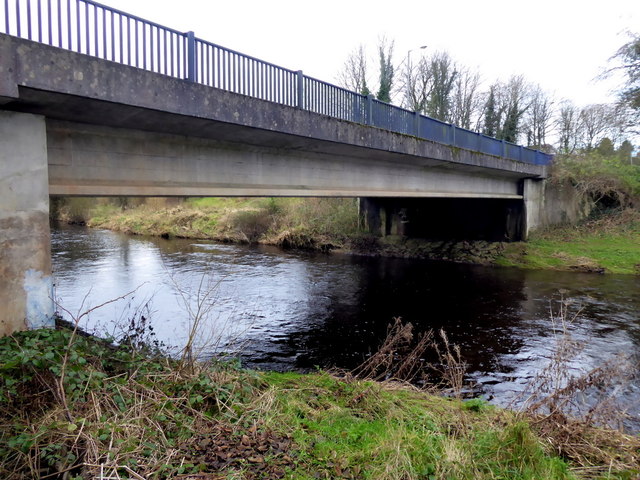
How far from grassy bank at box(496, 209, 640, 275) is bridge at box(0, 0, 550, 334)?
9.71 m

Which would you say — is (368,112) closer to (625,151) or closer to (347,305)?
(347,305)

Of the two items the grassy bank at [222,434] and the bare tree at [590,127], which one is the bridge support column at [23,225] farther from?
the bare tree at [590,127]

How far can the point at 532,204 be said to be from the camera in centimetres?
2095

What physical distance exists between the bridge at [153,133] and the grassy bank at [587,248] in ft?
31.9

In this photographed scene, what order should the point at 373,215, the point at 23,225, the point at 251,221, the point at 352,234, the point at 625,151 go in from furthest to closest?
the point at 625,151 → the point at 251,221 → the point at 352,234 → the point at 373,215 → the point at 23,225

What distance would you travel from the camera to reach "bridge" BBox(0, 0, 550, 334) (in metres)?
4.71

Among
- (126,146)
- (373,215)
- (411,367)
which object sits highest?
(126,146)

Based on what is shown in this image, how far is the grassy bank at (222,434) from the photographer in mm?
3127

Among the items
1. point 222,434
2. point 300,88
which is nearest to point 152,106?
point 300,88

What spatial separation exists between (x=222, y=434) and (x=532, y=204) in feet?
68.9

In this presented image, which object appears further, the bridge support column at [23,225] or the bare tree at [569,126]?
the bare tree at [569,126]

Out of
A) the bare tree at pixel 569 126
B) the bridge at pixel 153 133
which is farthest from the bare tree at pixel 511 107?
the bridge at pixel 153 133

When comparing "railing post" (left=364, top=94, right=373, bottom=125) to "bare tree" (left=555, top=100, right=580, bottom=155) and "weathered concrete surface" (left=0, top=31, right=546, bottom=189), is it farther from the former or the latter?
"bare tree" (left=555, top=100, right=580, bottom=155)

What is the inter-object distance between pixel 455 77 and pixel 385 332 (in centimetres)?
3160
